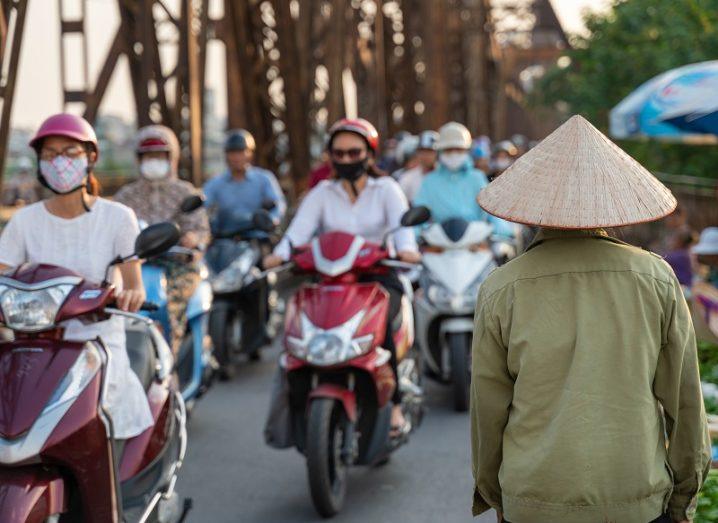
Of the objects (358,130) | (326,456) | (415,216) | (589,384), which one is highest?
(358,130)

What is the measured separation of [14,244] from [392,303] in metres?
2.16

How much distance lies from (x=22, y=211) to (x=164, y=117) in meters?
5.86

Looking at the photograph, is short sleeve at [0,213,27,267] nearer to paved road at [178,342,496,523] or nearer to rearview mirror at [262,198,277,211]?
paved road at [178,342,496,523]

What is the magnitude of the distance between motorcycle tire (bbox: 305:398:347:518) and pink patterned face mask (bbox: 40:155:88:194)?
154 centimetres

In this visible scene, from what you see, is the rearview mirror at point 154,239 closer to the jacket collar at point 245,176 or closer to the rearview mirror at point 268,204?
the rearview mirror at point 268,204

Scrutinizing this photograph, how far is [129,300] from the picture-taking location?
4223mm

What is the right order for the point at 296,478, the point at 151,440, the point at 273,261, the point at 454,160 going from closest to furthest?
the point at 151,440 < the point at 273,261 < the point at 296,478 < the point at 454,160

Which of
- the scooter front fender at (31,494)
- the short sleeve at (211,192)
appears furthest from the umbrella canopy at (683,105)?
the scooter front fender at (31,494)

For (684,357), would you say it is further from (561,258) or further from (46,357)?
(46,357)

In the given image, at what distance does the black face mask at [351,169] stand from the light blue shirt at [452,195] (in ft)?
7.48

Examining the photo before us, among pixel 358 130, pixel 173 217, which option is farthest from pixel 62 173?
pixel 173 217

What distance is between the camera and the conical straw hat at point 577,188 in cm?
284

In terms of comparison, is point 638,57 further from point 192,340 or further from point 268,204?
point 192,340

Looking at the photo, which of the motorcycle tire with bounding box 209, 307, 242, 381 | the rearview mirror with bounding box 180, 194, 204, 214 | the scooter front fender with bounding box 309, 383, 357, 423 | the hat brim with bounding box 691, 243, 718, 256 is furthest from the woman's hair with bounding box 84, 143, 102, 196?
the motorcycle tire with bounding box 209, 307, 242, 381
